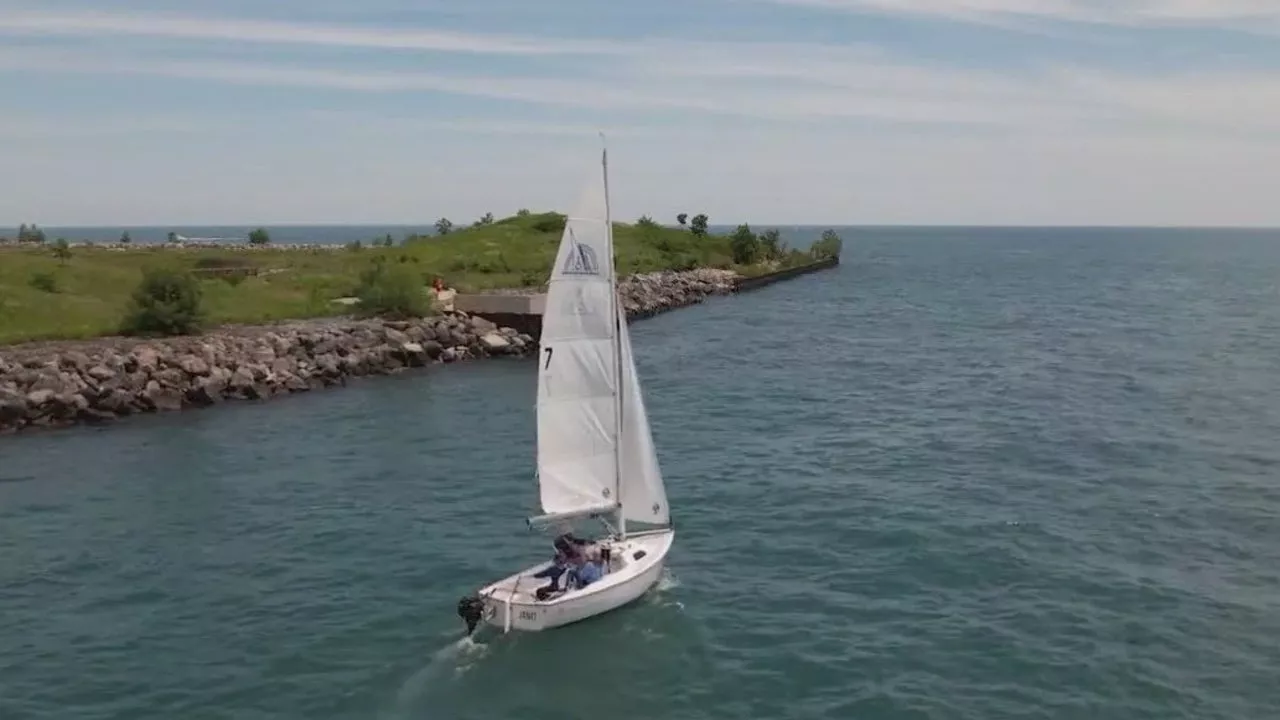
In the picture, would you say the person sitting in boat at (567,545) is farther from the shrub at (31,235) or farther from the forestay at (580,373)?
the shrub at (31,235)

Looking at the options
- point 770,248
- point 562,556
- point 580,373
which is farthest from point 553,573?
point 770,248

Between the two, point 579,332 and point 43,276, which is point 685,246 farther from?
point 579,332

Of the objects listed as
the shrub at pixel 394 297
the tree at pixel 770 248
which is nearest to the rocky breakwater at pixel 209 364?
the shrub at pixel 394 297

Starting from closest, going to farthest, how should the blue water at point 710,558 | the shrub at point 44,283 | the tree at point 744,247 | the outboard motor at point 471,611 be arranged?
the blue water at point 710,558 < the outboard motor at point 471,611 < the shrub at point 44,283 < the tree at point 744,247

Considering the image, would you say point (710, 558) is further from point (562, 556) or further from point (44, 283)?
point (44, 283)

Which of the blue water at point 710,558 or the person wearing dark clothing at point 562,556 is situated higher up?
the person wearing dark clothing at point 562,556

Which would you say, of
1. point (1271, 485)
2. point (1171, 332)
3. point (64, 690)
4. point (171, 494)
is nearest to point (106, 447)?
point (171, 494)
